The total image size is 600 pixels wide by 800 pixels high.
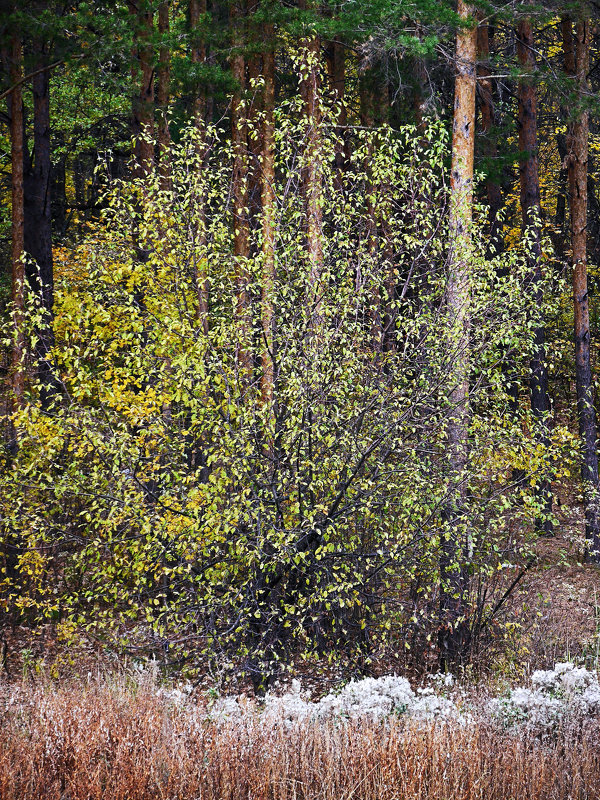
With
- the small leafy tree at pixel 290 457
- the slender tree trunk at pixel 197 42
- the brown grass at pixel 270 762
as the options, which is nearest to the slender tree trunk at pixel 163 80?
the slender tree trunk at pixel 197 42

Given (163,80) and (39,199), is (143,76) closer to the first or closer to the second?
(163,80)

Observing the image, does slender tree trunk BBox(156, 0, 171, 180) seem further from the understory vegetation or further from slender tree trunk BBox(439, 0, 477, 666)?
the understory vegetation

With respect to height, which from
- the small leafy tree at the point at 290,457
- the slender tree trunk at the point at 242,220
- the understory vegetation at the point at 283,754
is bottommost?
the understory vegetation at the point at 283,754

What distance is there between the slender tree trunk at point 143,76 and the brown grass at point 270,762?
26.9ft

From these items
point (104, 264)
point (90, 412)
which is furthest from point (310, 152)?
point (90, 412)

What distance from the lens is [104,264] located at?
8.89 meters

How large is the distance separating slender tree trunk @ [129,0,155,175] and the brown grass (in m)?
8.19

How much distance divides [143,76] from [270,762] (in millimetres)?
11585

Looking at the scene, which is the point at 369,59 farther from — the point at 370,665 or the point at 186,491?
the point at 370,665

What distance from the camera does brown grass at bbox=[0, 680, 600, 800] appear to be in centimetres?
502

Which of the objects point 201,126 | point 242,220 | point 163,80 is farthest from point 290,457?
point 163,80

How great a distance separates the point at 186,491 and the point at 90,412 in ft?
3.93

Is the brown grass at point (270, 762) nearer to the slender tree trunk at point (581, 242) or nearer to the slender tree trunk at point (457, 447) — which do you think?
the slender tree trunk at point (457, 447)

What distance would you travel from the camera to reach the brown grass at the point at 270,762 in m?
5.02
